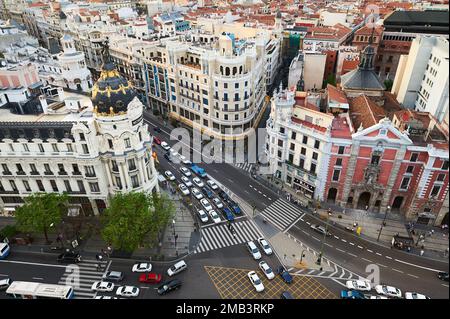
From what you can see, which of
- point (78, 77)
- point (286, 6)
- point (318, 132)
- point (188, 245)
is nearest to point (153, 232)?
Answer: point (188, 245)

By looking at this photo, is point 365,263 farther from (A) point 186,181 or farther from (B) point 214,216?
(A) point 186,181

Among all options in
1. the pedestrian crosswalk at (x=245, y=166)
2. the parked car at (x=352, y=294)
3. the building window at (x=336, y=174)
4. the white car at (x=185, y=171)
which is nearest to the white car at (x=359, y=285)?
the parked car at (x=352, y=294)

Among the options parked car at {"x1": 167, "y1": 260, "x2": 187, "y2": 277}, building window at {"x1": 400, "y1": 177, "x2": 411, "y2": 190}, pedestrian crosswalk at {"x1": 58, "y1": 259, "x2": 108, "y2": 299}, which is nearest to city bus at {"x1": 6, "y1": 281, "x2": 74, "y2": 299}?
pedestrian crosswalk at {"x1": 58, "y1": 259, "x2": 108, "y2": 299}

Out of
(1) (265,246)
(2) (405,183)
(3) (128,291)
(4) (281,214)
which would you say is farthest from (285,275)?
(2) (405,183)

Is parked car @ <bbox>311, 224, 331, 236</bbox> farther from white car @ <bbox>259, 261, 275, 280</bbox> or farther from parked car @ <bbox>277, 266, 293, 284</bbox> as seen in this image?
white car @ <bbox>259, 261, 275, 280</bbox>

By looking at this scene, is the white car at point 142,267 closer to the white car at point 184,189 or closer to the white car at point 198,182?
the white car at point 184,189
